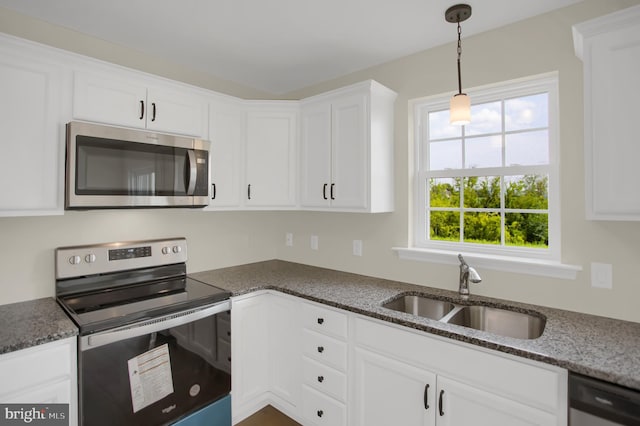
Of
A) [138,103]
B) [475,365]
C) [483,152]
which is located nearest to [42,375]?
[138,103]

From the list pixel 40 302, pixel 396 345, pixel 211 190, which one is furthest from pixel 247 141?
pixel 396 345

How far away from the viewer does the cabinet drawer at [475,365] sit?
1262 mm

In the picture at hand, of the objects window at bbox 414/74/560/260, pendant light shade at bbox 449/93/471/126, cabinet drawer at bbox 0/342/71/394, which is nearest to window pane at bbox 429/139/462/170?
window at bbox 414/74/560/260

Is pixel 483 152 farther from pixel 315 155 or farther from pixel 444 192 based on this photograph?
pixel 315 155

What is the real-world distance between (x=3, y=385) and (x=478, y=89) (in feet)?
9.21

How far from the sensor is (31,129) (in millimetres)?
1660

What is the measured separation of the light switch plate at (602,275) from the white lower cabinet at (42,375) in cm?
254

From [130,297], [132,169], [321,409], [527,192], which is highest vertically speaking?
[132,169]

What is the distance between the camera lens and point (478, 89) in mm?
2086

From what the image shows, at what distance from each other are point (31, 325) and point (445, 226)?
2.37 meters

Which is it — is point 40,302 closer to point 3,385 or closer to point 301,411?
point 3,385

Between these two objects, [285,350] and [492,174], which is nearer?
[492,174]

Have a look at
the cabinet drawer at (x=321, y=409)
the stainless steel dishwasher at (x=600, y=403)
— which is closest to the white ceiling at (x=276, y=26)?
the stainless steel dishwasher at (x=600, y=403)

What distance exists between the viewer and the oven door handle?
4.98ft
